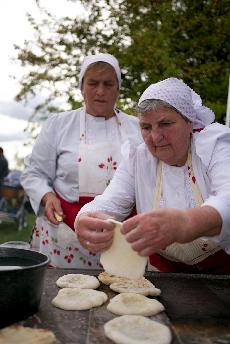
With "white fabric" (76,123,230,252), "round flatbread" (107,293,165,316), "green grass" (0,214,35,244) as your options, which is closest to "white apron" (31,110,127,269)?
"white fabric" (76,123,230,252)

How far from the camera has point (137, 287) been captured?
2.05 m

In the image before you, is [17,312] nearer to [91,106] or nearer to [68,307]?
[68,307]

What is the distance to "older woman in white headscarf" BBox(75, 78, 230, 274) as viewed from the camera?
1996 millimetres

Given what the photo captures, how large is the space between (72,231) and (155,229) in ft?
3.75

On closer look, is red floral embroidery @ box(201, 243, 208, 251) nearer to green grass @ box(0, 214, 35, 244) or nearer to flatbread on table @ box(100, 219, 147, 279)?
flatbread on table @ box(100, 219, 147, 279)

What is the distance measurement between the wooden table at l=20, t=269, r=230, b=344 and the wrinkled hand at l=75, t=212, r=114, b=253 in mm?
205

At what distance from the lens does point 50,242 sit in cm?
286

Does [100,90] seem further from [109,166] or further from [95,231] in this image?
[95,231]

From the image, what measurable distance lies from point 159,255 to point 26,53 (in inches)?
238

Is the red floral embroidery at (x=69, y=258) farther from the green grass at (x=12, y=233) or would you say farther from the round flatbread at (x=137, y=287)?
the green grass at (x=12, y=233)

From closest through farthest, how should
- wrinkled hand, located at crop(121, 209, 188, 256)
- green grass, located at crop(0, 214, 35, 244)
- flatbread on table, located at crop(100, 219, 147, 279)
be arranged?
1. wrinkled hand, located at crop(121, 209, 188, 256)
2. flatbread on table, located at crop(100, 219, 147, 279)
3. green grass, located at crop(0, 214, 35, 244)

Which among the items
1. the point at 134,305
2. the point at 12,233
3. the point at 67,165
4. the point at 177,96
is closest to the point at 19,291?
the point at 134,305

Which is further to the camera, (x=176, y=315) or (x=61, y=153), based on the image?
(x=61, y=153)

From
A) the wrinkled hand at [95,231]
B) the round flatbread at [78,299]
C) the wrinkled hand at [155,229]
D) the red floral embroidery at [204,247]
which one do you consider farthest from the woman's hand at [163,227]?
the red floral embroidery at [204,247]
